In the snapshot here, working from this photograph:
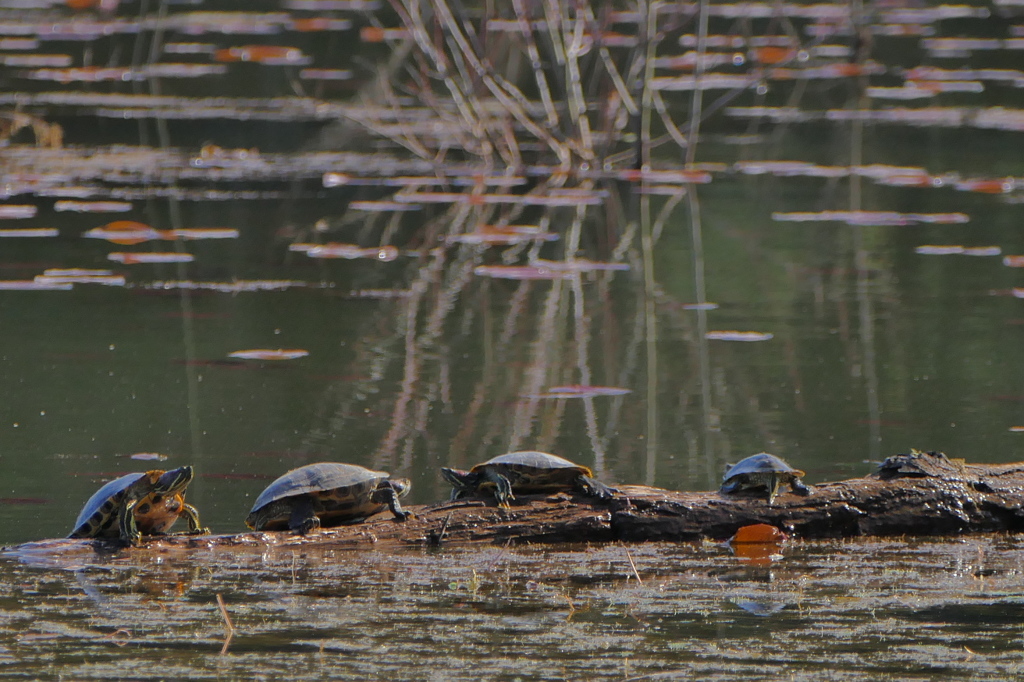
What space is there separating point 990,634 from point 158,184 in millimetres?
8344

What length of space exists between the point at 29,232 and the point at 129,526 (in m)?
5.80

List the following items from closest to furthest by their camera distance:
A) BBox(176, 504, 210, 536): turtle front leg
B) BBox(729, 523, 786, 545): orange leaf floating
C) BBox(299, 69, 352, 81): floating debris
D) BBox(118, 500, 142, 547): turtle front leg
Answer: BBox(118, 500, 142, 547): turtle front leg, BBox(176, 504, 210, 536): turtle front leg, BBox(729, 523, 786, 545): orange leaf floating, BBox(299, 69, 352, 81): floating debris

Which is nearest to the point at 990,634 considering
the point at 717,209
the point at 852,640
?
the point at 852,640

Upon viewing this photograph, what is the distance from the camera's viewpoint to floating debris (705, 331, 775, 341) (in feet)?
24.1

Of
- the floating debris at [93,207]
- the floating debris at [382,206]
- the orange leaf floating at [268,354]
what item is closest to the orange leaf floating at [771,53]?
the floating debris at [382,206]

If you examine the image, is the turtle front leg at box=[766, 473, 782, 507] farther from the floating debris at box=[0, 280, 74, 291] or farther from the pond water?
the floating debris at box=[0, 280, 74, 291]

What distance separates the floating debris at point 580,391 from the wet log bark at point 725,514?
1836 millimetres

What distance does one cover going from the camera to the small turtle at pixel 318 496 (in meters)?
4.32

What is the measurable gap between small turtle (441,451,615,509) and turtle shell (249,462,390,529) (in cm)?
26

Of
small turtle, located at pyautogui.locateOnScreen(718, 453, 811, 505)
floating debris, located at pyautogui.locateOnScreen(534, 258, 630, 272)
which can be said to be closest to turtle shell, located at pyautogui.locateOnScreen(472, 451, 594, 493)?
small turtle, located at pyautogui.locateOnScreen(718, 453, 811, 505)

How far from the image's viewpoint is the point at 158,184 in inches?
434

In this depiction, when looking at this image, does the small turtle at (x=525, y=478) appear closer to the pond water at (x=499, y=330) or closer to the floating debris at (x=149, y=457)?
the pond water at (x=499, y=330)

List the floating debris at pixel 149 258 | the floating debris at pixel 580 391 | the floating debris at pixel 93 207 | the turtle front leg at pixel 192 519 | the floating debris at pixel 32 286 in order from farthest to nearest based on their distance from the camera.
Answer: the floating debris at pixel 93 207
the floating debris at pixel 149 258
the floating debris at pixel 32 286
the floating debris at pixel 580 391
the turtle front leg at pixel 192 519

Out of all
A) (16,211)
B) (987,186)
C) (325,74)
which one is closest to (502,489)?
(16,211)
